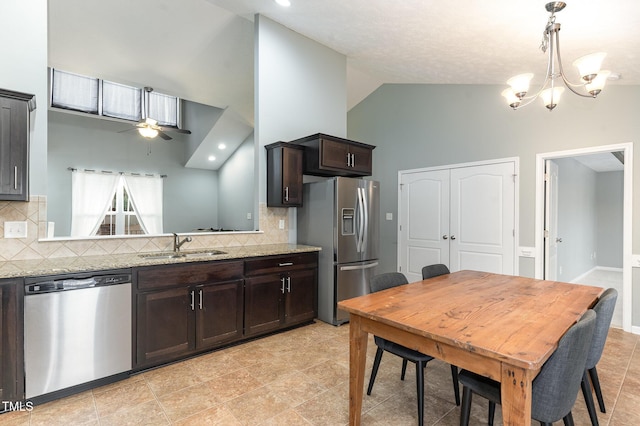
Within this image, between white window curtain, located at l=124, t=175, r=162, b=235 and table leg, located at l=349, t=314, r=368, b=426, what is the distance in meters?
6.46

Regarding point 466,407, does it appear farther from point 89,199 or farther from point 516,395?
point 89,199

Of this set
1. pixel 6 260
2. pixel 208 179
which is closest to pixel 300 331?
pixel 6 260

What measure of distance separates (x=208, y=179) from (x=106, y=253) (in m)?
5.35

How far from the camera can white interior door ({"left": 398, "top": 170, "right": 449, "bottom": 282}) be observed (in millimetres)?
5012

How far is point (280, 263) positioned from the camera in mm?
3398

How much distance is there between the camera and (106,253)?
2818 millimetres

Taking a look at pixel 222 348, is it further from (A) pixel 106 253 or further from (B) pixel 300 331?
(A) pixel 106 253

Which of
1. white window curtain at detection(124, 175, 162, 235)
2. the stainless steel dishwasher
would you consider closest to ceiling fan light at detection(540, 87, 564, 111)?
the stainless steel dishwasher

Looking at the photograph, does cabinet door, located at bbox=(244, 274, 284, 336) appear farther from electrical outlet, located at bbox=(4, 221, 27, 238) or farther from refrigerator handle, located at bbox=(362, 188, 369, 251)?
electrical outlet, located at bbox=(4, 221, 27, 238)

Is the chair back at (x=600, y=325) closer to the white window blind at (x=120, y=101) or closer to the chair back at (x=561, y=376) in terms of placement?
the chair back at (x=561, y=376)

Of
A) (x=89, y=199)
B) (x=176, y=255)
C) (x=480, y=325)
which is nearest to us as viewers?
(x=480, y=325)

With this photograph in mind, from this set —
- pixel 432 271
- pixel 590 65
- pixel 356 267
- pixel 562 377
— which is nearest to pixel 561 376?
pixel 562 377

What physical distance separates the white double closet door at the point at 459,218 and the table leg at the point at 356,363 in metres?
3.43

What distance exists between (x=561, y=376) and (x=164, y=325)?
2.65m
